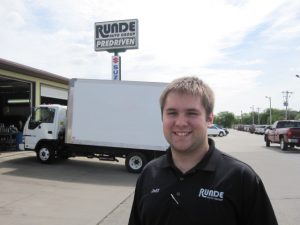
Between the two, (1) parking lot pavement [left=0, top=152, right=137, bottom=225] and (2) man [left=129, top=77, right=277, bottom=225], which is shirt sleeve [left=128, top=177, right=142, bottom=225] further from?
(1) parking lot pavement [left=0, top=152, right=137, bottom=225]

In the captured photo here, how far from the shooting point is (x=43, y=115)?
16469mm

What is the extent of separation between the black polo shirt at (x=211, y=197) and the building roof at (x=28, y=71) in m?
18.8

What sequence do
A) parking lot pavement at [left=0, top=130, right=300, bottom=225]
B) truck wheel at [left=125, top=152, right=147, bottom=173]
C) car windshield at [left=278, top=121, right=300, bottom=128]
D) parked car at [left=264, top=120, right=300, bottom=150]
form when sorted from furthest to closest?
car windshield at [left=278, top=121, right=300, bottom=128]
parked car at [left=264, top=120, right=300, bottom=150]
truck wheel at [left=125, top=152, right=147, bottom=173]
parking lot pavement at [left=0, top=130, right=300, bottom=225]

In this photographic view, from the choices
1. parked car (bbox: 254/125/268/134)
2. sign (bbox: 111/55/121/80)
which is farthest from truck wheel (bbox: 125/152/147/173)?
parked car (bbox: 254/125/268/134)

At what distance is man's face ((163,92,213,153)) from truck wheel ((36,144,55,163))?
566 inches

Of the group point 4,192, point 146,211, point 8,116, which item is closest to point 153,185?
point 146,211

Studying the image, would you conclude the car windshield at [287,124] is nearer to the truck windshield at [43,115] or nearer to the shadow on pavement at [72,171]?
the shadow on pavement at [72,171]

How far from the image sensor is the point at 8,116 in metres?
31.2

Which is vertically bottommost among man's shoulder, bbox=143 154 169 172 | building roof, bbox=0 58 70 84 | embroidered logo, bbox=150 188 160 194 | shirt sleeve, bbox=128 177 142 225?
shirt sleeve, bbox=128 177 142 225

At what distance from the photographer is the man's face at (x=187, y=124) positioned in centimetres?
232

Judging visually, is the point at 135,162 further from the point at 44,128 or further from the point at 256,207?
the point at 256,207

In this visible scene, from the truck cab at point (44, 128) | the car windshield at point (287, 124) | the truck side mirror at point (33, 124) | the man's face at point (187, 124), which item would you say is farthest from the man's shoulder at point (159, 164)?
the car windshield at point (287, 124)

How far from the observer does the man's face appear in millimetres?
2317

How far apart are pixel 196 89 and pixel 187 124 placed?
0.20 metres
